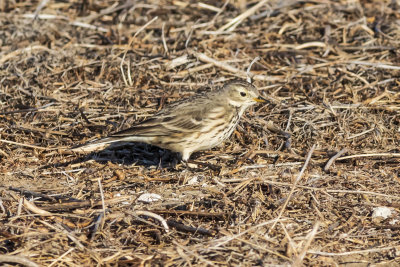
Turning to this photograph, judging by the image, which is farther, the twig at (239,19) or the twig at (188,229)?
the twig at (239,19)

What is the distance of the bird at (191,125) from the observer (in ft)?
21.7

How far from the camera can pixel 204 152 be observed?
708cm

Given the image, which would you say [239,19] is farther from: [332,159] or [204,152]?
[332,159]

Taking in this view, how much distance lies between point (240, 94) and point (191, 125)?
694 mm

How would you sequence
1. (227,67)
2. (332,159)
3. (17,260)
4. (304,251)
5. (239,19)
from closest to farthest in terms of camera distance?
(17,260) < (304,251) < (332,159) < (227,67) < (239,19)

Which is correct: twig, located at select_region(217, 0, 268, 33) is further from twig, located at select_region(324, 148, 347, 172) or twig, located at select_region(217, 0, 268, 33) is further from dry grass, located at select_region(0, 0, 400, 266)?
twig, located at select_region(324, 148, 347, 172)

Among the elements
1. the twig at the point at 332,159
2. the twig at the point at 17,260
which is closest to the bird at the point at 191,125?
the twig at the point at 332,159

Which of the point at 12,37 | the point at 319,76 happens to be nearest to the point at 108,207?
the point at 319,76

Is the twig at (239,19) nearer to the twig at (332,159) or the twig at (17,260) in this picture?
the twig at (332,159)

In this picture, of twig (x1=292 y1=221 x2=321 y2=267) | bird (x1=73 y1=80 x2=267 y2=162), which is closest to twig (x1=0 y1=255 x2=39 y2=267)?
twig (x1=292 y1=221 x2=321 y2=267)

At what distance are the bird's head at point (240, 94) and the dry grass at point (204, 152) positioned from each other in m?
0.35

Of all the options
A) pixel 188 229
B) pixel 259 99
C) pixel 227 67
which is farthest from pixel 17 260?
pixel 227 67

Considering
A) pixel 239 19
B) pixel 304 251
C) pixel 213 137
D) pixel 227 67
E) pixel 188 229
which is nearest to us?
pixel 304 251

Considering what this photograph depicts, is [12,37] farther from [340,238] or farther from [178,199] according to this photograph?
[340,238]
